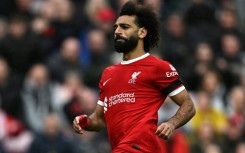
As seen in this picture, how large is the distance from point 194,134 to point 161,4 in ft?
12.1

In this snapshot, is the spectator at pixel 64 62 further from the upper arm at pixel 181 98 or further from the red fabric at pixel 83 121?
the upper arm at pixel 181 98

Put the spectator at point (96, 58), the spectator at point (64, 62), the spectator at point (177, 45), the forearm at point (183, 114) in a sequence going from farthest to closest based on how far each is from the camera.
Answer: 1. the spectator at point (177, 45)
2. the spectator at point (96, 58)
3. the spectator at point (64, 62)
4. the forearm at point (183, 114)

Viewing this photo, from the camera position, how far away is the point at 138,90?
27.9 feet

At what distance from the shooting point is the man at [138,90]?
838 cm

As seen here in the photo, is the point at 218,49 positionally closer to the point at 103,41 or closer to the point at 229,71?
the point at 229,71

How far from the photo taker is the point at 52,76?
1471cm

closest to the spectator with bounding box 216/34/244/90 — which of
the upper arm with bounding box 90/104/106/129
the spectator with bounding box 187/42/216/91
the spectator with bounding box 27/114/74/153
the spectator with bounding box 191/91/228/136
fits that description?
the spectator with bounding box 187/42/216/91

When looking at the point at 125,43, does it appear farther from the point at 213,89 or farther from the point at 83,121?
the point at 213,89

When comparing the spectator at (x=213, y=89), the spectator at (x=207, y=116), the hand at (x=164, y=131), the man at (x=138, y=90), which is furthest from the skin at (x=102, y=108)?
the spectator at (x=213, y=89)

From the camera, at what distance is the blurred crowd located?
1398 centimetres

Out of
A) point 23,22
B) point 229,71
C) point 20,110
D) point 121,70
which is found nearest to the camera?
point 121,70

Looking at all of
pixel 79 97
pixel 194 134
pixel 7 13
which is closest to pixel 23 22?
pixel 7 13

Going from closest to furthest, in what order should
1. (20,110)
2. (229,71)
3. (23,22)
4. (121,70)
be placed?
(121,70) < (20,110) < (23,22) < (229,71)

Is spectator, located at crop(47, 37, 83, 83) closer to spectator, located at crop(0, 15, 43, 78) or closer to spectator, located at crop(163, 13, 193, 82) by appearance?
spectator, located at crop(0, 15, 43, 78)
